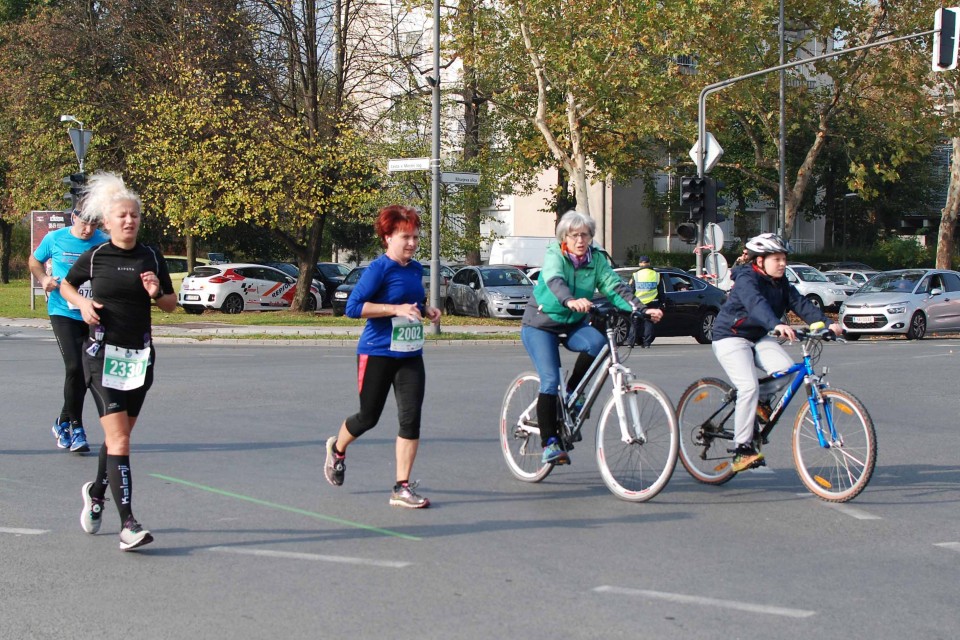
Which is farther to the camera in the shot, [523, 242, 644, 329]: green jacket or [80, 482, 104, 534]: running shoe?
[523, 242, 644, 329]: green jacket

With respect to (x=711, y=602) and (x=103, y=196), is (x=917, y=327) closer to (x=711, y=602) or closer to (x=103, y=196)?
(x=711, y=602)

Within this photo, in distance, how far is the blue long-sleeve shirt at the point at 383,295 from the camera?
679cm

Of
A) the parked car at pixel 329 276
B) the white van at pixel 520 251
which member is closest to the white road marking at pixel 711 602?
the parked car at pixel 329 276

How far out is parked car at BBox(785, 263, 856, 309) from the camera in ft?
124

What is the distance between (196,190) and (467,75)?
35.6ft

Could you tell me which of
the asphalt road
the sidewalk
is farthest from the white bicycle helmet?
the sidewalk

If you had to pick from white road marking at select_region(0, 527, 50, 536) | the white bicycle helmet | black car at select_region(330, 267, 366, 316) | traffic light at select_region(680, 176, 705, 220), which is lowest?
white road marking at select_region(0, 527, 50, 536)

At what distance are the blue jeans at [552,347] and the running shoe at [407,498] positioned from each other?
1.06 m

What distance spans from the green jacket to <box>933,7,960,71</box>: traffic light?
1599 cm

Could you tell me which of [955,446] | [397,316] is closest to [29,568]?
[397,316]

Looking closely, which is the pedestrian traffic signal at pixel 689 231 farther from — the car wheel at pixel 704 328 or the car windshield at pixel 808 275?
the car windshield at pixel 808 275

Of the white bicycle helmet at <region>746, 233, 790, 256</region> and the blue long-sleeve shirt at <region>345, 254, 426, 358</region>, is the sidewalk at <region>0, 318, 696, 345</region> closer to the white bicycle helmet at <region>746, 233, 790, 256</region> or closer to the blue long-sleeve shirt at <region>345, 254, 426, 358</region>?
the white bicycle helmet at <region>746, 233, 790, 256</region>

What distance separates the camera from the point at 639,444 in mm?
6914

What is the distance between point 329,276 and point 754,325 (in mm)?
34482
